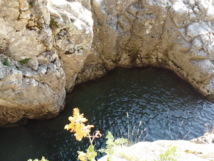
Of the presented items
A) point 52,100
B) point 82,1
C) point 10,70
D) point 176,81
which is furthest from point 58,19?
point 176,81

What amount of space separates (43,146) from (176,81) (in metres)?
12.5

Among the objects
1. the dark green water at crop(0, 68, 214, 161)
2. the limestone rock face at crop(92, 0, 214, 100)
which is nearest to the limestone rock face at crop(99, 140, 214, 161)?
the dark green water at crop(0, 68, 214, 161)

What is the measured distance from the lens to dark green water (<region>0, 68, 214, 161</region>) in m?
13.8

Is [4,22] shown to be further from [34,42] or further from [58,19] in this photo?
[58,19]

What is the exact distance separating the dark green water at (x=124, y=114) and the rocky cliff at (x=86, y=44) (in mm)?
915

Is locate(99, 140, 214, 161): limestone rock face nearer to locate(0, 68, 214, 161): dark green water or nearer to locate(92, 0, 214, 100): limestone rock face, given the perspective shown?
locate(0, 68, 214, 161): dark green water

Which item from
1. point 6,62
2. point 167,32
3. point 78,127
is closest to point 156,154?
point 78,127

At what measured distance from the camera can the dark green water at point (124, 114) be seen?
13820mm

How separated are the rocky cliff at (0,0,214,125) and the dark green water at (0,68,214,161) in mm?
915

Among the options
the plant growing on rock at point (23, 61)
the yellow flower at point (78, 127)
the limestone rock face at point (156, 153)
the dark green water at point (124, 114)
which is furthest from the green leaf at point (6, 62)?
the yellow flower at point (78, 127)

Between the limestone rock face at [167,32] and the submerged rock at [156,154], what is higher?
the limestone rock face at [167,32]

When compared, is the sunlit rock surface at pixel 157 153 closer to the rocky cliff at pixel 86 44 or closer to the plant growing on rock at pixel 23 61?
the rocky cliff at pixel 86 44

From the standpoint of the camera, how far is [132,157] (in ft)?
20.8

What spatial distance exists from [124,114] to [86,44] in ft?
18.5
